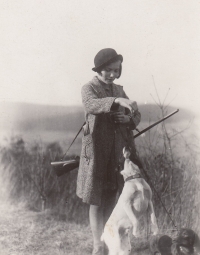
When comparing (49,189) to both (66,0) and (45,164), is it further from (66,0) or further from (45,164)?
(66,0)

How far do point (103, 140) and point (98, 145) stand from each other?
0.15 feet

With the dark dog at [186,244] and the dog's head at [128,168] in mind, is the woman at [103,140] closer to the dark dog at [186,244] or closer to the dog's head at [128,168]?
the dog's head at [128,168]

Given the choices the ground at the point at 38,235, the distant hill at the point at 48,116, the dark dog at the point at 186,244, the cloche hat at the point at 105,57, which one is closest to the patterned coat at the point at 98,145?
the cloche hat at the point at 105,57

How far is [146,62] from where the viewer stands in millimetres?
2760

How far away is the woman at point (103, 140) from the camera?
7.87ft

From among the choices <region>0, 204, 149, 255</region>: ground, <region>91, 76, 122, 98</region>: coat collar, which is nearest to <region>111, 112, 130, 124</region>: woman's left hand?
<region>91, 76, 122, 98</region>: coat collar

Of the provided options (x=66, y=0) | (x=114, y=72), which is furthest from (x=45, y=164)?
(x=66, y=0)

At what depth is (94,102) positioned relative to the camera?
2.28 meters

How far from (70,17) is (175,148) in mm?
1293

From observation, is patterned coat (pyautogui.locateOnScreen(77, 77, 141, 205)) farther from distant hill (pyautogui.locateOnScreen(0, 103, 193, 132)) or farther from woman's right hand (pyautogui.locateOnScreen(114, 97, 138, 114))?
distant hill (pyautogui.locateOnScreen(0, 103, 193, 132))

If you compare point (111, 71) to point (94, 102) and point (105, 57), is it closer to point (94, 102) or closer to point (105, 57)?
point (105, 57)

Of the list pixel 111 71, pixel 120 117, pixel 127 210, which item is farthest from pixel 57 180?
pixel 111 71

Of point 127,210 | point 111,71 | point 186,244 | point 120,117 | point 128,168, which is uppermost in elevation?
point 111,71

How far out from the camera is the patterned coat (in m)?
2.40
